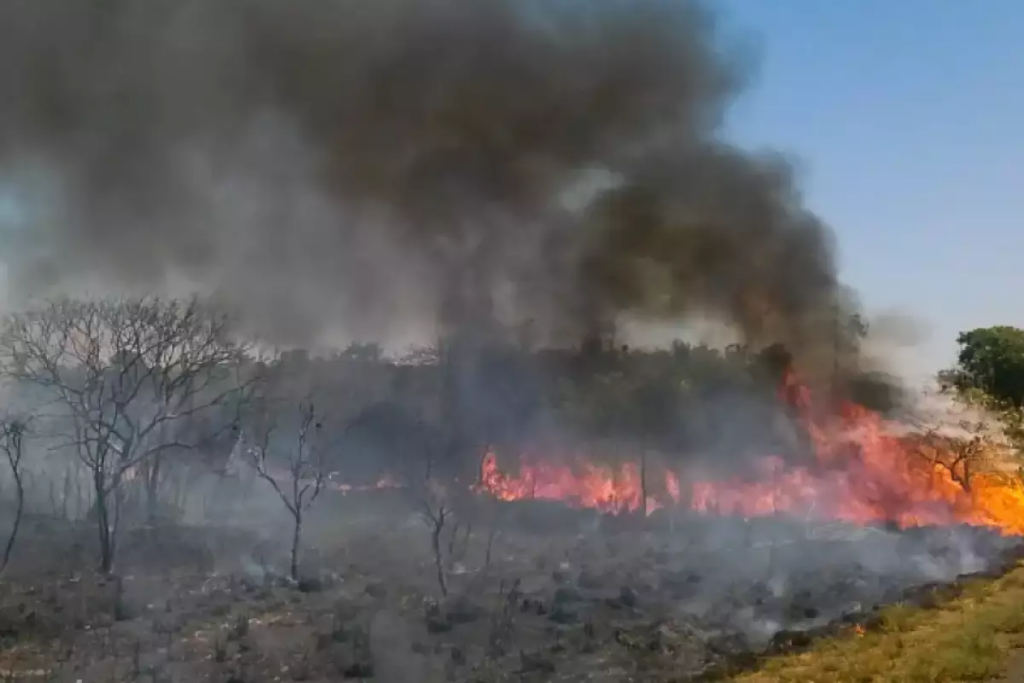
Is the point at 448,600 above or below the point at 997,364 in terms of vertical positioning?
below

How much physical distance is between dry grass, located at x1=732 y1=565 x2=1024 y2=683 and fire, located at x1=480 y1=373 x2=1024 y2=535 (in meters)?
20.6

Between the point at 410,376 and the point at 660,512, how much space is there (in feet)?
41.9

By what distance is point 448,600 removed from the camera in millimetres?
18906

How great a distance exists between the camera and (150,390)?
31500 millimetres

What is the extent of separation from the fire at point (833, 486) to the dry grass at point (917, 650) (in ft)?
67.6

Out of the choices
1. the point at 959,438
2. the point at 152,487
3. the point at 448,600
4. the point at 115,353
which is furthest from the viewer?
the point at 959,438

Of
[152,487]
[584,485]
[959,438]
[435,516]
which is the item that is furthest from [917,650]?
[959,438]

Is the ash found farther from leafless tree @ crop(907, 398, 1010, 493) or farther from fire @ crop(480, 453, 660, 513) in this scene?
leafless tree @ crop(907, 398, 1010, 493)

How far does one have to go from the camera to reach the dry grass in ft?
37.3

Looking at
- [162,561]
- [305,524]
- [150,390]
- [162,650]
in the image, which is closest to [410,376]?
[305,524]

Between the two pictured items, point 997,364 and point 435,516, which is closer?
point 435,516

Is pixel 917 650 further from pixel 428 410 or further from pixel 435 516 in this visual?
pixel 428 410

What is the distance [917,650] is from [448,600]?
938 centimetres

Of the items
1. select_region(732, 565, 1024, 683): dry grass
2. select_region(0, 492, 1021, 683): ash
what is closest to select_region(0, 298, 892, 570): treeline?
select_region(0, 492, 1021, 683): ash
